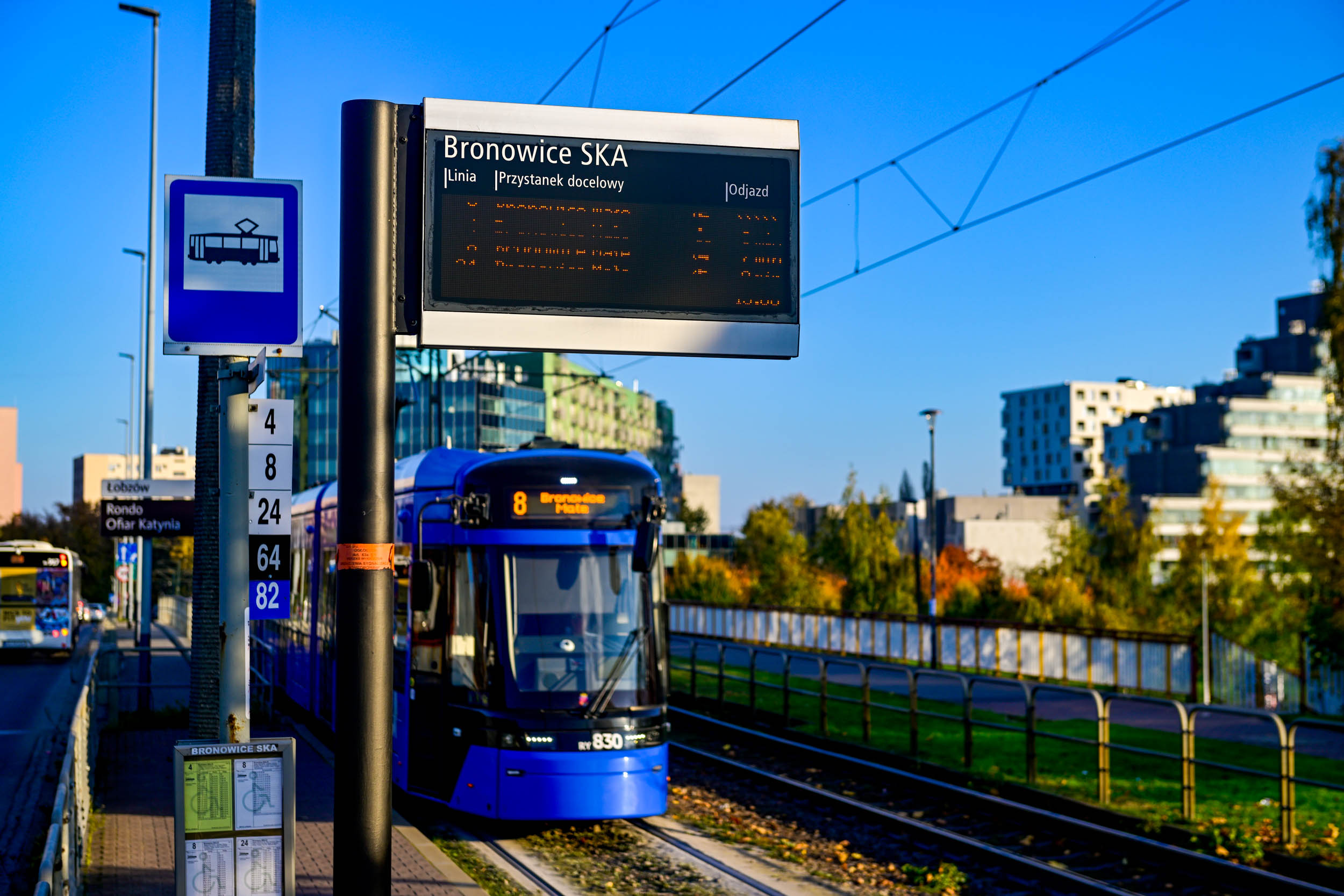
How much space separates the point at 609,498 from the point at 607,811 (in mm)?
2753

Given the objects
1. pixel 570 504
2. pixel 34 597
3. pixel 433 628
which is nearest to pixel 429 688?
pixel 433 628

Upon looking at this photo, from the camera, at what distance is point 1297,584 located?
3275cm

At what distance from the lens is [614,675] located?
465 inches

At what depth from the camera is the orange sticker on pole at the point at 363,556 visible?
480 cm

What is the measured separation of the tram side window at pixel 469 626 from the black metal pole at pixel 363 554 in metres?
6.84

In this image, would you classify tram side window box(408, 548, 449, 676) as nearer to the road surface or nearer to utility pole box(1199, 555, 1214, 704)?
the road surface

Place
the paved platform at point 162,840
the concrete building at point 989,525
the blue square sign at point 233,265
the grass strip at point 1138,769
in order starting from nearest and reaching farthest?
the blue square sign at point 233,265 < the paved platform at point 162,840 < the grass strip at point 1138,769 < the concrete building at point 989,525

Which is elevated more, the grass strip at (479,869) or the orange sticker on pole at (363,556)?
the orange sticker on pole at (363,556)

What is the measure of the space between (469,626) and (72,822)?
4353 millimetres

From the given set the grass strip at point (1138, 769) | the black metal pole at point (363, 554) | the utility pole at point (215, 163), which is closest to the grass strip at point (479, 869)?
the utility pole at point (215, 163)

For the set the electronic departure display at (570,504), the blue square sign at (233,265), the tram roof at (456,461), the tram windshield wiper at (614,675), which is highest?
the blue square sign at (233,265)

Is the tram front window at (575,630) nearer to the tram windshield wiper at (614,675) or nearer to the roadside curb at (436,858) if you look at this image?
the tram windshield wiper at (614,675)

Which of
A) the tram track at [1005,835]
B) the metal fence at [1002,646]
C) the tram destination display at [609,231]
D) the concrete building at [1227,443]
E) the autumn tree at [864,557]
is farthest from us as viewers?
→ the concrete building at [1227,443]

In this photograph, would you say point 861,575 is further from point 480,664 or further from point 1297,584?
point 480,664
